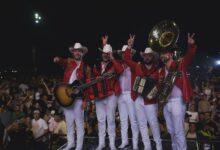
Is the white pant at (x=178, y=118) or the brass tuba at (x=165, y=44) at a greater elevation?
the brass tuba at (x=165, y=44)

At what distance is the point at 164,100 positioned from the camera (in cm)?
870

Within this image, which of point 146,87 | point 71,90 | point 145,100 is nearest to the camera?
point 146,87

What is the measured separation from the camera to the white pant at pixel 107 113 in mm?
9688

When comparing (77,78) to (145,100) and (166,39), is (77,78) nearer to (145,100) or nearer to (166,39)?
(145,100)

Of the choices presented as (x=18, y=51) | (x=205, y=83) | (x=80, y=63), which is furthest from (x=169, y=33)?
(x=18, y=51)

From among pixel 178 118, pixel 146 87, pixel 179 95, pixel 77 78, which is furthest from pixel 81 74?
pixel 178 118

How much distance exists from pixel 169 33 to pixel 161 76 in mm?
997

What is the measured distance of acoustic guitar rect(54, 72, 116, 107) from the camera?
9.48m

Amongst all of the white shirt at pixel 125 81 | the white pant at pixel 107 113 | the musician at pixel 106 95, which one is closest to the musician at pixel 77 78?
the musician at pixel 106 95

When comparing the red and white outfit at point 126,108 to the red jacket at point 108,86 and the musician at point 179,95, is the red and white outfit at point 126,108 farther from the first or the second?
the musician at point 179,95

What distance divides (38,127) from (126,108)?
201 inches

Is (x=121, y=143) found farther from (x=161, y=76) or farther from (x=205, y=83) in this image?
(x=205, y=83)

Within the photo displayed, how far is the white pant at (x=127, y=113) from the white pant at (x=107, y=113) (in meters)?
0.19

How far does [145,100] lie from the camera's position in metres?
9.22
